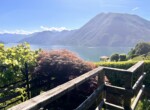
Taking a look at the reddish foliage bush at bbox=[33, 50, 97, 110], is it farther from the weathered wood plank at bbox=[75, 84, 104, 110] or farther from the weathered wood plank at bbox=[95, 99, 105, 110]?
the weathered wood plank at bbox=[75, 84, 104, 110]

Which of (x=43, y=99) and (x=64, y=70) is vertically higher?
(x=43, y=99)

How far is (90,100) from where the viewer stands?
3.54 meters

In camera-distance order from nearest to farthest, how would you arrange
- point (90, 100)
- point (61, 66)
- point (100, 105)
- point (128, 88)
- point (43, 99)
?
point (43, 99) < point (90, 100) < point (128, 88) < point (100, 105) < point (61, 66)

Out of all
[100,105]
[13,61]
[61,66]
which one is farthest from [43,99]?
[61,66]

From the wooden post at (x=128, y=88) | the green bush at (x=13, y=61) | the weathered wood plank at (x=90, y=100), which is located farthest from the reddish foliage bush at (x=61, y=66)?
the wooden post at (x=128, y=88)

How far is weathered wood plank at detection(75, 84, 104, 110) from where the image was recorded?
3224mm

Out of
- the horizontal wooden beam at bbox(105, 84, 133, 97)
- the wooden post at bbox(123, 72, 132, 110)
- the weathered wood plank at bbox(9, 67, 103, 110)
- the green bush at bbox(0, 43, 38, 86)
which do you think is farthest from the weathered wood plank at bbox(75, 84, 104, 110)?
the green bush at bbox(0, 43, 38, 86)

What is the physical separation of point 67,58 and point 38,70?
1056 mm

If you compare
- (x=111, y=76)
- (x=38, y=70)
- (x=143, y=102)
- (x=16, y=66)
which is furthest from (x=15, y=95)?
(x=111, y=76)

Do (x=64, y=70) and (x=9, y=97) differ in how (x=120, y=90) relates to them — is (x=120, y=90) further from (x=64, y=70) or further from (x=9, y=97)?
(x=9, y=97)

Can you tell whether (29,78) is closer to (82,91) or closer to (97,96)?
(82,91)

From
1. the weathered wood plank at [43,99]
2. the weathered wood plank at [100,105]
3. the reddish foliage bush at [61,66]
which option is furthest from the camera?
the reddish foliage bush at [61,66]

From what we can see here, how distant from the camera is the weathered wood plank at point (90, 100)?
322cm

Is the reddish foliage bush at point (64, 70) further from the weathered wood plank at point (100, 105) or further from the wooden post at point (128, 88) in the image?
the wooden post at point (128, 88)
